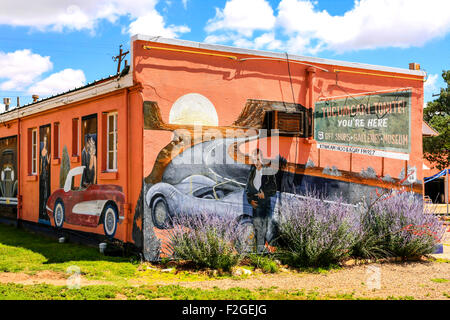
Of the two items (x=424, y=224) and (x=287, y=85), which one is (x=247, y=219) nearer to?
(x=287, y=85)

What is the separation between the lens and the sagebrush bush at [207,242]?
8.93 metres

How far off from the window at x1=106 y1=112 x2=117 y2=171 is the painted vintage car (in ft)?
1.55

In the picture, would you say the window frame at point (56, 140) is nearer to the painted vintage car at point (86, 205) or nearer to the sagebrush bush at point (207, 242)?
the painted vintage car at point (86, 205)

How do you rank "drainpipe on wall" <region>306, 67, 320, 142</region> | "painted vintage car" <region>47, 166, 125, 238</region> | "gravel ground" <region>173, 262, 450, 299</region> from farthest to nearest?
"drainpipe on wall" <region>306, 67, 320, 142</region> < "painted vintage car" <region>47, 166, 125, 238</region> < "gravel ground" <region>173, 262, 450, 299</region>

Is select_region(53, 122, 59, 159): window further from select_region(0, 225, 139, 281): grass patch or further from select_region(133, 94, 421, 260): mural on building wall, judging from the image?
select_region(133, 94, 421, 260): mural on building wall

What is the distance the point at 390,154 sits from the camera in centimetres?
1207

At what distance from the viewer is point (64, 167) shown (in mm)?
12578

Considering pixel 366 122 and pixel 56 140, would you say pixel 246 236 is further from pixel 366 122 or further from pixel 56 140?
pixel 56 140

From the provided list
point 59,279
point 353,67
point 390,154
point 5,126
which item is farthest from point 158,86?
Result: point 5,126

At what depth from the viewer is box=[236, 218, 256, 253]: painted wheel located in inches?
377

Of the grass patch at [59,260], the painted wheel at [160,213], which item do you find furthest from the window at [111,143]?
the grass patch at [59,260]

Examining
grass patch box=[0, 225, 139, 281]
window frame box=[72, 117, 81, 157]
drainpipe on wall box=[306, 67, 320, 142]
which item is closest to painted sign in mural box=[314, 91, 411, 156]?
drainpipe on wall box=[306, 67, 320, 142]

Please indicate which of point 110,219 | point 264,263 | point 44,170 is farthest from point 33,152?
point 264,263

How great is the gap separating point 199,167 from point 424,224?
16.3 ft
